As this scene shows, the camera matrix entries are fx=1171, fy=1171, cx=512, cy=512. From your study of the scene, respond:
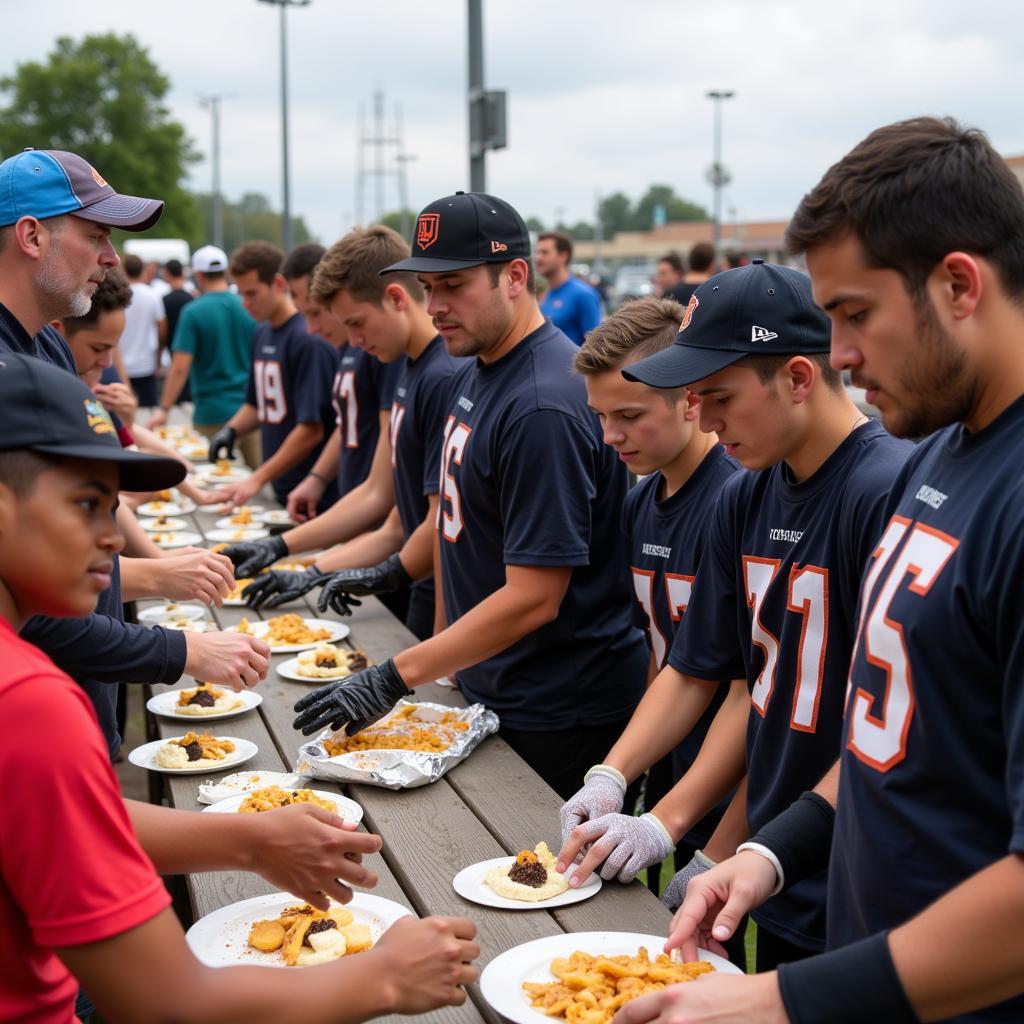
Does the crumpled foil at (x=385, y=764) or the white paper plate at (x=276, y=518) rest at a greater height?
the crumpled foil at (x=385, y=764)

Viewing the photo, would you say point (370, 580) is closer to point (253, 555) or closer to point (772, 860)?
point (253, 555)

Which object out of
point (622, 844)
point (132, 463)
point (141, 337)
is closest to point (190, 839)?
point (132, 463)

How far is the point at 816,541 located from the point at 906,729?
2.29 feet

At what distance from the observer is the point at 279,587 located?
481 cm

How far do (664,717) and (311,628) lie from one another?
199 centimetres

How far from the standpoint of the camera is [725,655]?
8.89ft

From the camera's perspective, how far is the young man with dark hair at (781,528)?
230 centimetres

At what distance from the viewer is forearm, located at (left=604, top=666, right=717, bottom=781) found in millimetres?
2754

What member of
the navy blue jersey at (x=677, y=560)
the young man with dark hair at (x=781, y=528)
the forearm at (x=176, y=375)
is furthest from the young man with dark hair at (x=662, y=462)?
the forearm at (x=176, y=375)

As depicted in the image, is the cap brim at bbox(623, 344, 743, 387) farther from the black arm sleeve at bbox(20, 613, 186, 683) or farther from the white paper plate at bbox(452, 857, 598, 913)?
the black arm sleeve at bbox(20, 613, 186, 683)

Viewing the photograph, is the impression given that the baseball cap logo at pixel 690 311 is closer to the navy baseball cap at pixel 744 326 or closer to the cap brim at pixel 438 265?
the navy baseball cap at pixel 744 326

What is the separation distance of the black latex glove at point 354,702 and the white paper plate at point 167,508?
4.31m

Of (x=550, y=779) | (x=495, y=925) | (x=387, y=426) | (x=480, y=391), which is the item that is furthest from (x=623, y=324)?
(x=387, y=426)

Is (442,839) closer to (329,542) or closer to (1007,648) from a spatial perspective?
(1007,648)
